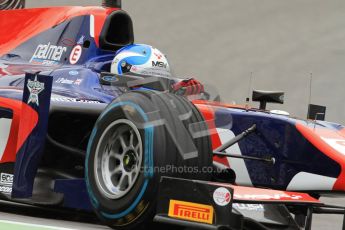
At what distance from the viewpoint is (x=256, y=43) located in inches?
535

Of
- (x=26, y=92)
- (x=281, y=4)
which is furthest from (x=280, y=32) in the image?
(x=26, y=92)

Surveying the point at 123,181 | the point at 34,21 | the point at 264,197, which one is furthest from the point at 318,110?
the point at 34,21

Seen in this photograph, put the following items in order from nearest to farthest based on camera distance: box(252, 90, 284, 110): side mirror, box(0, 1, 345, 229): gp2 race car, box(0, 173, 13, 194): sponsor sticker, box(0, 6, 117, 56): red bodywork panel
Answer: box(0, 1, 345, 229): gp2 race car < box(0, 173, 13, 194): sponsor sticker < box(252, 90, 284, 110): side mirror < box(0, 6, 117, 56): red bodywork panel

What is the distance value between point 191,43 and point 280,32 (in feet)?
5.98

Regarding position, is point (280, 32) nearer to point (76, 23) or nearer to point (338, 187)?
point (76, 23)

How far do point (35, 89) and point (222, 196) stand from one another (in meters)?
1.82

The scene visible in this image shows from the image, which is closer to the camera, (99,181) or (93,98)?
(99,181)

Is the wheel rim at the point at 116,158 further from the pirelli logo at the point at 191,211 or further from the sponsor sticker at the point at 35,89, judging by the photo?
the sponsor sticker at the point at 35,89

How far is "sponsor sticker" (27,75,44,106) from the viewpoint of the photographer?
559 cm

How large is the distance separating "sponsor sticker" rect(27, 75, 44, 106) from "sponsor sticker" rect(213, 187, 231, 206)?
1.74 m

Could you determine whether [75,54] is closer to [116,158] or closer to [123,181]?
[116,158]

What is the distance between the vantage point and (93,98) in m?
6.29

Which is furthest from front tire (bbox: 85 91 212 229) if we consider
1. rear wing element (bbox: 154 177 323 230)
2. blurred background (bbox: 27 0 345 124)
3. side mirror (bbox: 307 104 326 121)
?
blurred background (bbox: 27 0 345 124)

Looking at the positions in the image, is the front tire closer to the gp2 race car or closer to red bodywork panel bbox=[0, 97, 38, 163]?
the gp2 race car
